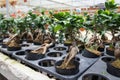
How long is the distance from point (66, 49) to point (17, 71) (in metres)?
0.52

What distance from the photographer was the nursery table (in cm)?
105

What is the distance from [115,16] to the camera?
1.01m

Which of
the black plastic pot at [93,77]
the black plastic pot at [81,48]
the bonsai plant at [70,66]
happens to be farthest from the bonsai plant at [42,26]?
the black plastic pot at [93,77]

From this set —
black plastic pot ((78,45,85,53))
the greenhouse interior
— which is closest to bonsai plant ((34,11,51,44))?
the greenhouse interior

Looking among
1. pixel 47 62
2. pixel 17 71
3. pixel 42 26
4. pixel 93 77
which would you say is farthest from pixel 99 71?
pixel 42 26

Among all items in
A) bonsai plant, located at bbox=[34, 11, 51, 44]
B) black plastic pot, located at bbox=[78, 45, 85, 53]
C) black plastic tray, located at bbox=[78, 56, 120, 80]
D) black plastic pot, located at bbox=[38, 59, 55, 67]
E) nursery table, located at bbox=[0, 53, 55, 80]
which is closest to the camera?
black plastic tray, located at bbox=[78, 56, 120, 80]

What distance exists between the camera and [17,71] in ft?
3.78

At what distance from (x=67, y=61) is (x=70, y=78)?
126 millimetres

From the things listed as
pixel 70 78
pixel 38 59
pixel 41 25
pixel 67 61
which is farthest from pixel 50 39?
pixel 70 78

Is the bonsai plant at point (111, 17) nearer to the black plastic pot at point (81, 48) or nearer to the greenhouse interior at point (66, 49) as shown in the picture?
the greenhouse interior at point (66, 49)

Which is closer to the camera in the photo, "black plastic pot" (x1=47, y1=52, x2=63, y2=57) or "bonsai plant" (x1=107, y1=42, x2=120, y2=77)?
"bonsai plant" (x1=107, y1=42, x2=120, y2=77)

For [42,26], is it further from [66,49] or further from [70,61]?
[70,61]

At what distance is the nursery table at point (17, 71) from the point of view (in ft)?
3.44

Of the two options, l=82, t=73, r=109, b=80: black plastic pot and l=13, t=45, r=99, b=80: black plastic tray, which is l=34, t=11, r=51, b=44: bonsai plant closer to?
l=13, t=45, r=99, b=80: black plastic tray
